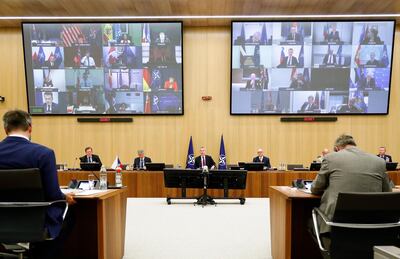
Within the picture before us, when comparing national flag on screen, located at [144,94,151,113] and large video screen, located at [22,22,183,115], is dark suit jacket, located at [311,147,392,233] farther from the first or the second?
national flag on screen, located at [144,94,151,113]

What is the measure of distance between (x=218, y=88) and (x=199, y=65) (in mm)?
861

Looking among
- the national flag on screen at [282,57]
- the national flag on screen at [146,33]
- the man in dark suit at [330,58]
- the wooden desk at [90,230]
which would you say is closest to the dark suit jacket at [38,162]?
the wooden desk at [90,230]

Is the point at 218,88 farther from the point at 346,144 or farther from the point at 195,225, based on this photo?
the point at 346,144

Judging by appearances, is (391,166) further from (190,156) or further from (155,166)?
(155,166)

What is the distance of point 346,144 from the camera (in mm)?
2902

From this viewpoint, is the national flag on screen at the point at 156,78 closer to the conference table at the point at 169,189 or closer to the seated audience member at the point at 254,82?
the seated audience member at the point at 254,82

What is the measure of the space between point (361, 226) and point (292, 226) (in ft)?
3.37

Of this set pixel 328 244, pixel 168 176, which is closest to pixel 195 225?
pixel 168 176

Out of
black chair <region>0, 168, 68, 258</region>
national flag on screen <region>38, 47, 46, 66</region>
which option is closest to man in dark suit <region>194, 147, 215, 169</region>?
national flag on screen <region>38, 47, 46, 66</region>

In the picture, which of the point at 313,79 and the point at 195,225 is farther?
the point at 313,79

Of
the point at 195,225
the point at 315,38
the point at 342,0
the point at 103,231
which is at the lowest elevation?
the point at 195,225

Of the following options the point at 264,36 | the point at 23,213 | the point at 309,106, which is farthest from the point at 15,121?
Answer: the point at 309,106

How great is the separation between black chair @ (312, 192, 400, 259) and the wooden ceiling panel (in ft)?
22.0

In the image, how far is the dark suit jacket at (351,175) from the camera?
267 cm
